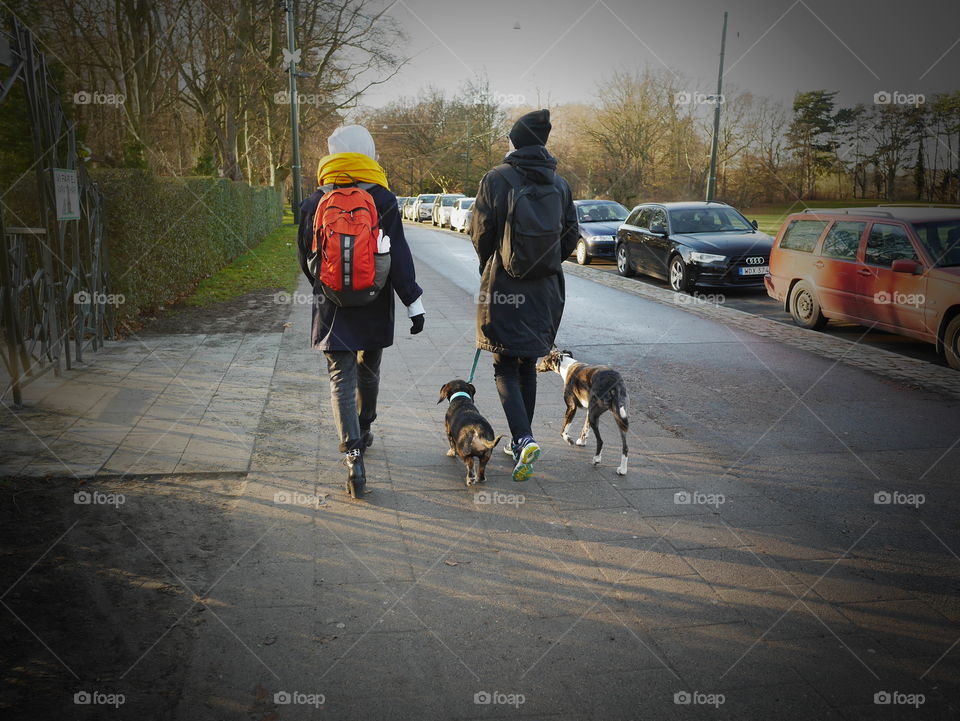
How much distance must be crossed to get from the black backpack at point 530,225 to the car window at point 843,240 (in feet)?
22.4

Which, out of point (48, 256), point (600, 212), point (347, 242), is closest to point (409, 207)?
point (600, 212)

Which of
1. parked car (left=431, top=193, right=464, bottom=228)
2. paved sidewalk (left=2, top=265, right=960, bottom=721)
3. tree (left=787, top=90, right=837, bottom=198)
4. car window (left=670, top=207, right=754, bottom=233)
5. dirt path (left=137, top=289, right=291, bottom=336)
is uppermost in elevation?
tree (left=787, top=90, right=837, bottom=198)

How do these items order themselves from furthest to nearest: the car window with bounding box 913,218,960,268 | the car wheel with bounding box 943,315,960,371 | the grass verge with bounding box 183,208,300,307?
the grass verge with bounding box 183,208,300,307
the car window with bounding box 913,218,960,268
the car wheel with bounding box 943,315,960,371

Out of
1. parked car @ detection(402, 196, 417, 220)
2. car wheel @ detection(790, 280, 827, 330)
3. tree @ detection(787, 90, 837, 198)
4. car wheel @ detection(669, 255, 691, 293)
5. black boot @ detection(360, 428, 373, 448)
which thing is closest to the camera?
black boot @ detection(360, 428, 373, 448)

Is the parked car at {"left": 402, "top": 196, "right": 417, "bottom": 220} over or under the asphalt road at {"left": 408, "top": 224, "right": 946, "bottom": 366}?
over

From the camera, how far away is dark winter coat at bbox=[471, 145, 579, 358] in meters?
4.72

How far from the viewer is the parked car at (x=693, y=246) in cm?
1419

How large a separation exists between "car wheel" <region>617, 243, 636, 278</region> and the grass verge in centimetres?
749

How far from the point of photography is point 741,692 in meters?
2.84

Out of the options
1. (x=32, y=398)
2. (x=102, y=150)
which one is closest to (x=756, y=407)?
(x=32, y=398)

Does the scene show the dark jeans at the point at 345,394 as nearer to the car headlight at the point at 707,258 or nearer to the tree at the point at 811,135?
the car headlight at the point at 707,258

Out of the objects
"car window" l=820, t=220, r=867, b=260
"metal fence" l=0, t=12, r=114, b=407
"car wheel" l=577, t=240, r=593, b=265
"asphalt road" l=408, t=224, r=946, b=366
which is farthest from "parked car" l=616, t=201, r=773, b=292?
"metal fence" l=0, t=12, r=114, b=407

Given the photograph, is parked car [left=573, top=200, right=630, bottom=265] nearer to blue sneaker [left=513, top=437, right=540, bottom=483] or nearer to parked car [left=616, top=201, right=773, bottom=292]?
parked car [left=616, top=201, right=773, bottom=292]

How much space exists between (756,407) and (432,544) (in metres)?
3.93
